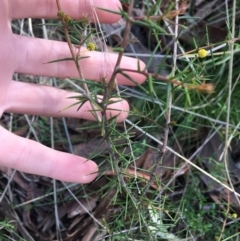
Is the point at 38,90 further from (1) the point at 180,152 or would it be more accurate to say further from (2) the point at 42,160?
(1) the point at 180,152

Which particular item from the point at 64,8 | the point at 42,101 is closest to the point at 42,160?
the point at 42,101

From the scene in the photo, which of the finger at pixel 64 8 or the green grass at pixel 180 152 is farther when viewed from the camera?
the green grass at pixel 180 152

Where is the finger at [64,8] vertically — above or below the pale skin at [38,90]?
above

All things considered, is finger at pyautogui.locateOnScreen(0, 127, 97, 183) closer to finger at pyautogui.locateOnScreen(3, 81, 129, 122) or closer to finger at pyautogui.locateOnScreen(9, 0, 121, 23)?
finger at pyautogui.locateOnScreen(3, 81, 129, 122)

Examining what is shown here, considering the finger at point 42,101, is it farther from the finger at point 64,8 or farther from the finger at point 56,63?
the finger at point 64,8

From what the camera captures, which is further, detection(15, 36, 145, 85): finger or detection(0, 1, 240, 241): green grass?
detection(0, 1, 240, 241): green grass

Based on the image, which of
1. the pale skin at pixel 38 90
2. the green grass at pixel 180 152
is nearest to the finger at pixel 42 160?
the pale skin at pixel 38 90

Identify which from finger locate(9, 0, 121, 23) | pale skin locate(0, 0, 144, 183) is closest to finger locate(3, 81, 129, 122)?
pale skin locate(0, 0, 144, 183)

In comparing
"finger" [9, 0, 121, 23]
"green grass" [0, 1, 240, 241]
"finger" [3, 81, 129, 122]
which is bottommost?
"green grass" [0, 1, 240, 241]
